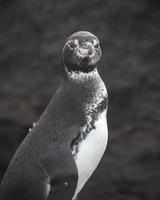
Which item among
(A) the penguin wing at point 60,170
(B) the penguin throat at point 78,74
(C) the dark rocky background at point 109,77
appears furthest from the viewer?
(C) the dark rocky background at point 109,77

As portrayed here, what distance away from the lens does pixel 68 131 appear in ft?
11.5

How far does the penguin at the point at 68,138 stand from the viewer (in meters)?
3.45

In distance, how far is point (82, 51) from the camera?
11.5 ft

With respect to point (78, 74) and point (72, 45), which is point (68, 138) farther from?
point (72, 45)

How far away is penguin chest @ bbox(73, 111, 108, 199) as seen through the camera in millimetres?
3521

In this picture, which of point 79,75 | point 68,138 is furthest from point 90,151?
point 79,75

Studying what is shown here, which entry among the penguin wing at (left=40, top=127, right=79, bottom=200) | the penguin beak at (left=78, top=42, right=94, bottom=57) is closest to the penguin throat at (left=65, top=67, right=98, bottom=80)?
the penguin beak at (left=78, top=42, right=94, bottom=57)

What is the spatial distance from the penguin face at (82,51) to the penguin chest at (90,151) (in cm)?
28

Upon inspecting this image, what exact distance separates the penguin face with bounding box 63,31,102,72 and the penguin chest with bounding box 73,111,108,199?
0.92 ft

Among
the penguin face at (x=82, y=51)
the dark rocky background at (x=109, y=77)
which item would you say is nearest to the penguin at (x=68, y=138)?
the penguin face at (x=82, y=51)

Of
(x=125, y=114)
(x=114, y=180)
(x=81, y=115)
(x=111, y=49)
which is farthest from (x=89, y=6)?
(x=81, y=115)

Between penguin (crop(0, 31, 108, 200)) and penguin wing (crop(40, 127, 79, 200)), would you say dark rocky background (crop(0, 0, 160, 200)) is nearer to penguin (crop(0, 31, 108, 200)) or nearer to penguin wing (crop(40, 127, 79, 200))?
penguin (crop(0, 31, 108, 200))

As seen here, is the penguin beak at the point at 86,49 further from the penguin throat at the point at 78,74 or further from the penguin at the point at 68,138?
the penguin throat at the point at 78,74

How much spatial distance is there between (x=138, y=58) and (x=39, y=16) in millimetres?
1010
